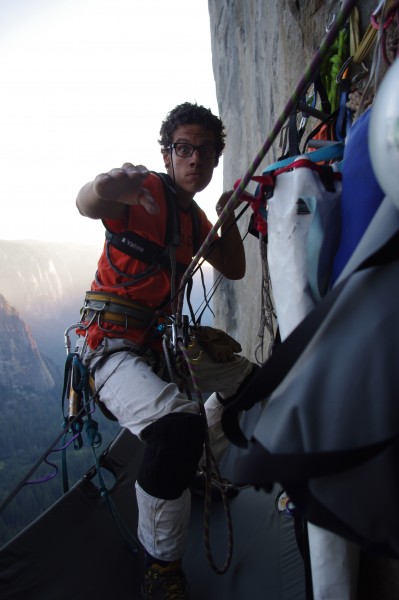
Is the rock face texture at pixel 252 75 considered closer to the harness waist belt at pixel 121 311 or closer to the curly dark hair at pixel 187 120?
the curly dark hair at pixel 187 120

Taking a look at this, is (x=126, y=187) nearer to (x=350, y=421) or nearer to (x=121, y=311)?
(x=121, y=311)

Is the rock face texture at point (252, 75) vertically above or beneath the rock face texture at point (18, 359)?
above

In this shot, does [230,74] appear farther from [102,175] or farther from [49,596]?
[49,596]

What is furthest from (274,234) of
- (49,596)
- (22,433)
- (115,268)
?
(22,433)

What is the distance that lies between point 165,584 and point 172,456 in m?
0.46

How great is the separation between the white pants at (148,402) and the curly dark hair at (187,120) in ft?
3.62

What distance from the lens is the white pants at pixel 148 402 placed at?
1224mm

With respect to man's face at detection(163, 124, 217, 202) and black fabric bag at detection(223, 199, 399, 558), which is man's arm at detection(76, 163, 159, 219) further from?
black fabric bag at detection(223, 199, 399, 558)

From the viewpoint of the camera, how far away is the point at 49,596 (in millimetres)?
1459

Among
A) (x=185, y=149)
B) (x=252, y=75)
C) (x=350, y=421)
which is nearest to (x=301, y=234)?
(x=350, y=421)

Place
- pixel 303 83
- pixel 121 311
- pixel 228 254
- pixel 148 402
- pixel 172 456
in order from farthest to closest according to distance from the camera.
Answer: pixel 228 254, pixel 121 311, pixel 148 402, pixel 172 456, pixel 303 83

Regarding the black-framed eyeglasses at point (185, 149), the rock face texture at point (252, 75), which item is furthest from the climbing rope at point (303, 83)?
the rock face texture at point (252, 75)

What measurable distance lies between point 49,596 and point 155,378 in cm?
95

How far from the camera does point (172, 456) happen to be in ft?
3.93
